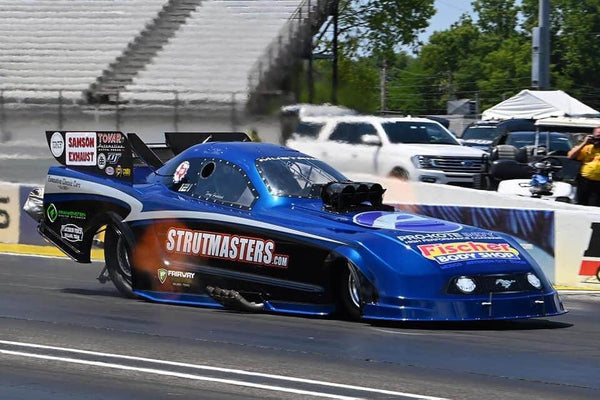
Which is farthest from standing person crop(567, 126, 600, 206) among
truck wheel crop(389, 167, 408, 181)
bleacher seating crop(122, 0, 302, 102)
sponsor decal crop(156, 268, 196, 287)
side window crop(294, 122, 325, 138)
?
bleacher seating crop(122, 0, 302, 102)

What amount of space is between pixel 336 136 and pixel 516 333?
13.4 m

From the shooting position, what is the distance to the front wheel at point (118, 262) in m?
11.1

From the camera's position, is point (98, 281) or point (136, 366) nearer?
point (136, 366)

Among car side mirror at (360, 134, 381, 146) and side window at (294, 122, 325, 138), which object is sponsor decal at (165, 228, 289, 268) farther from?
car side mirror at (360, 134, 381, 146)

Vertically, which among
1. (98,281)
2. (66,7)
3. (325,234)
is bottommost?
(98,281)

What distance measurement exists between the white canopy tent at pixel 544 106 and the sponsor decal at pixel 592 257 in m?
19.9

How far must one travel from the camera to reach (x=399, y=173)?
2277 cm

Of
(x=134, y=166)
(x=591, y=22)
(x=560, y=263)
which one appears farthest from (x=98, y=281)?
(x=591, y=22)

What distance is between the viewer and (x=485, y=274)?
8.94m

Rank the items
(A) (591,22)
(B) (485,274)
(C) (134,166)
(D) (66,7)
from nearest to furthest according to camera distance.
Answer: (B) (485,274) → (C) (134,166) → (D) (66,7) → (A) (591,22)

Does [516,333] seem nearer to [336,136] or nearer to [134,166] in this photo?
[134,166]

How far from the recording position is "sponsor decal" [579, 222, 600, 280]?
12734 mm

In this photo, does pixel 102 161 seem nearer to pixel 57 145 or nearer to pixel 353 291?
pixel 57 145

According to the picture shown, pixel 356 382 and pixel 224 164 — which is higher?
pixel 224 164
